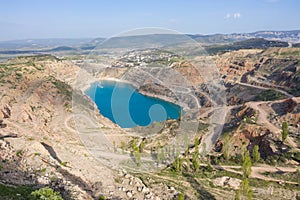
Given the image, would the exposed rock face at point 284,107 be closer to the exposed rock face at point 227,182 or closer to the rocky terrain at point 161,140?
the rocky terrain at point 161,140

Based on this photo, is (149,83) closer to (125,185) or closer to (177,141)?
(177,141)

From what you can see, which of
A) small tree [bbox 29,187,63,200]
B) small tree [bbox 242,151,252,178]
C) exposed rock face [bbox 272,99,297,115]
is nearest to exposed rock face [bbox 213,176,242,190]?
small tree [bbox 242,151,252,178]

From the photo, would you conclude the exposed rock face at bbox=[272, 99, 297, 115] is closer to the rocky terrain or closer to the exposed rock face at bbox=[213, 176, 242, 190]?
the rocky terrain

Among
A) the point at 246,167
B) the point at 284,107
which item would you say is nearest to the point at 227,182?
the point at 246,167

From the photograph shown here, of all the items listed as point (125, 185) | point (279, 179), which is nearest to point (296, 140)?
point (279, 179)

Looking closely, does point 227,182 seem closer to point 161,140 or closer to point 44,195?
point 161,140

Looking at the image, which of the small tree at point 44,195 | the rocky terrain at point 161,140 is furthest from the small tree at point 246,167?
the small tree at point 44,195

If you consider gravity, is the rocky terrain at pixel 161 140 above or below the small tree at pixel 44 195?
below
